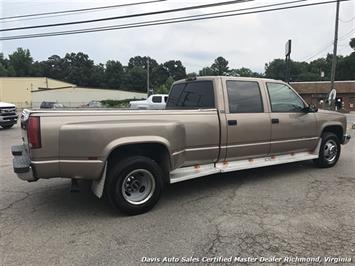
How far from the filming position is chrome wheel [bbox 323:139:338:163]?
707cm

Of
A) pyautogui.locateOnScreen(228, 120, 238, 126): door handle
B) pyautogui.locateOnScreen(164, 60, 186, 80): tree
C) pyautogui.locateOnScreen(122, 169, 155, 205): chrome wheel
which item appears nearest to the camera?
pyautogui.locateOnScreen(122, 169, 155, 205): chrome wheel

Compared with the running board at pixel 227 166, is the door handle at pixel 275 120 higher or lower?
higher

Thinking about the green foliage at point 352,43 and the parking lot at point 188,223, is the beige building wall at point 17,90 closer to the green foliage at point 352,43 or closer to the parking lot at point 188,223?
the parking lot at point 188,223

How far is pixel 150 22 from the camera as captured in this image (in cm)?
1664

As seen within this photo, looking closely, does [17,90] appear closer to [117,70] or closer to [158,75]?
[117,70]

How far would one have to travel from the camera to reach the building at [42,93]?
6706 cm

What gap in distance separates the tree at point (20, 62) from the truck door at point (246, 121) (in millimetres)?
114409

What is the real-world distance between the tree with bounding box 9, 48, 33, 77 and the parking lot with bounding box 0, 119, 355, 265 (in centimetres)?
11377

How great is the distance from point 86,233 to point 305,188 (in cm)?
367

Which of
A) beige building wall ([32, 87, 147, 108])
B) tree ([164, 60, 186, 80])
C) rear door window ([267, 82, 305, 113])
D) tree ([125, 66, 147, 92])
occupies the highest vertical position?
tree ([164, 60, 186, 80])

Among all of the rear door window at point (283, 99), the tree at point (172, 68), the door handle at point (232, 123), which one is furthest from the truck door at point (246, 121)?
the tree at point (172, 68)

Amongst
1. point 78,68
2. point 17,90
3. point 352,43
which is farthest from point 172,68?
point 17,90

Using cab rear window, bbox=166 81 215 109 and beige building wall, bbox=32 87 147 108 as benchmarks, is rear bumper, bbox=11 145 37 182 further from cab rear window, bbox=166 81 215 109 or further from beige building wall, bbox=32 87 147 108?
beige building wall, bbox=32 87 147 108

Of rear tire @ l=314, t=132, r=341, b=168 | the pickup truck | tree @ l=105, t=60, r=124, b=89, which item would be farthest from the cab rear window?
tree @ l=105, t=60, r=124, b=89
